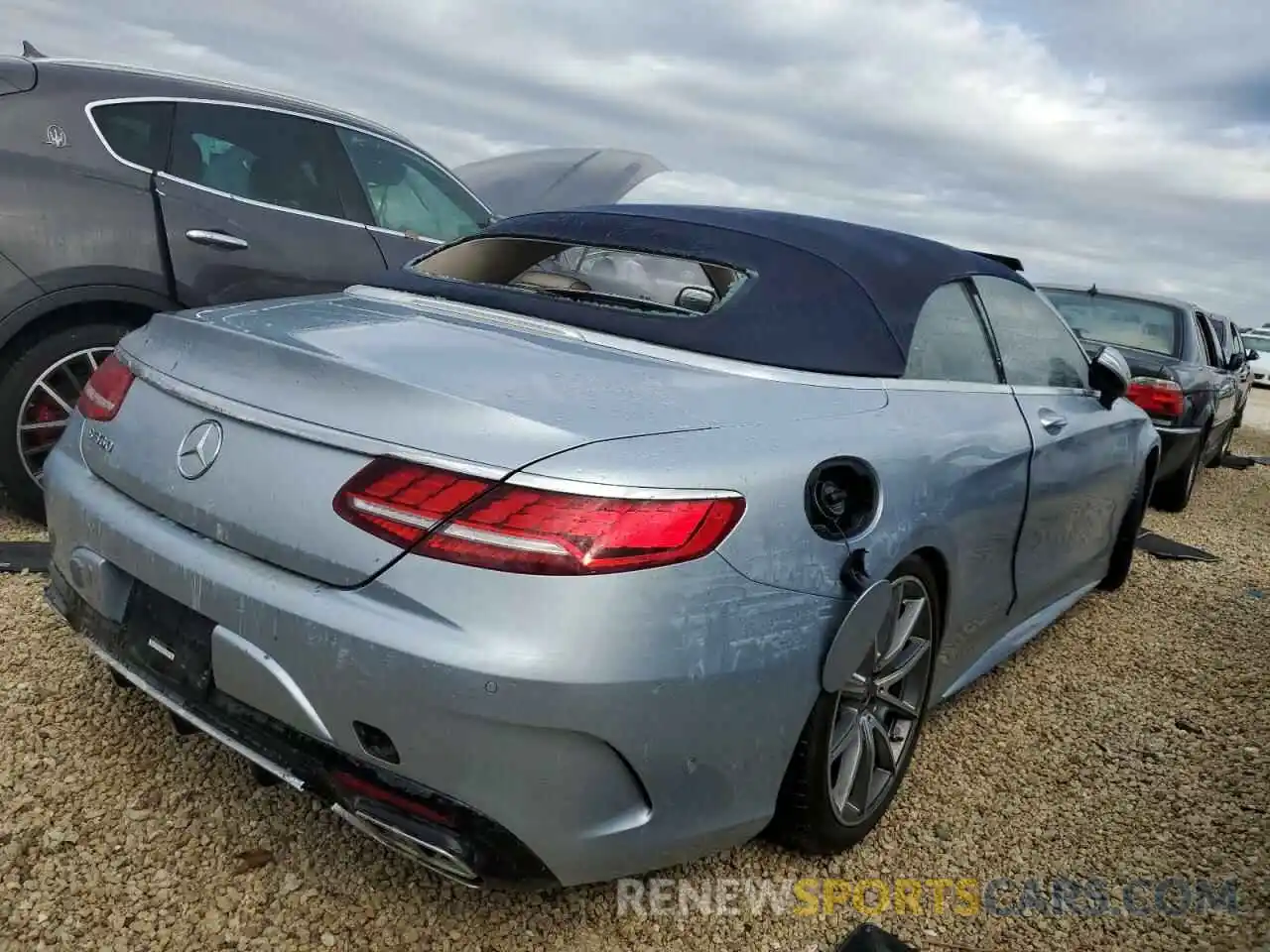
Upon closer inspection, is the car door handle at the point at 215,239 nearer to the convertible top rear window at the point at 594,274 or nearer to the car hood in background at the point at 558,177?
the convertible top rear window at the point at 594,274

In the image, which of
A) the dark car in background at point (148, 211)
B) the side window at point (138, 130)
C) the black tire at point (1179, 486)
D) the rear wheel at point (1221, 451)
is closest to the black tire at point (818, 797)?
the dark car in background at point (148, 211)

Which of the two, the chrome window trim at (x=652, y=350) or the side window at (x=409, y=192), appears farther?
the side window at (x=409, y=192)

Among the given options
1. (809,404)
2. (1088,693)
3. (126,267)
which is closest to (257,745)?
(809,404)

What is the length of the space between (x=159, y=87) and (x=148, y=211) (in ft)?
1.78

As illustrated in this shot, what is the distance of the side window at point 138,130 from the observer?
3783mm

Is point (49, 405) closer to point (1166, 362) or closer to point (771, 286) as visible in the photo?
point (771, 286)

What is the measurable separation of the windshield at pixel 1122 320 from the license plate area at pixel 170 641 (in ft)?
21.0

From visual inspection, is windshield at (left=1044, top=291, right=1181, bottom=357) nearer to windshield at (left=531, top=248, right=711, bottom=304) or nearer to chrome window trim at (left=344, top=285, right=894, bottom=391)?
windshield at (left=531, top=248, right=711, bottom=304)

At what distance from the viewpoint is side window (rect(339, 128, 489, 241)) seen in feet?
14.8

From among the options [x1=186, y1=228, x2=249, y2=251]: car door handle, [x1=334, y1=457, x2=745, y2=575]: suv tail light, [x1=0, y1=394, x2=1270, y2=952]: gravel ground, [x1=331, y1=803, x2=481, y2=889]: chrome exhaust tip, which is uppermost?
[x1=186, y1=228, x2=249, y2=251]: car door handle

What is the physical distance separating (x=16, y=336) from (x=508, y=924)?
2.85 metres

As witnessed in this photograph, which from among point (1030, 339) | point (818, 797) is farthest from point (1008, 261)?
point (818, 797)

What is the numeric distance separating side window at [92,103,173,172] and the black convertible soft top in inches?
65.9

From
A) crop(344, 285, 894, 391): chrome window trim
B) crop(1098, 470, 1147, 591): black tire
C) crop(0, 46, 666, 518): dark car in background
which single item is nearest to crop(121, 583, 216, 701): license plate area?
crop(344, 285, 894, 391): chrome window trim
